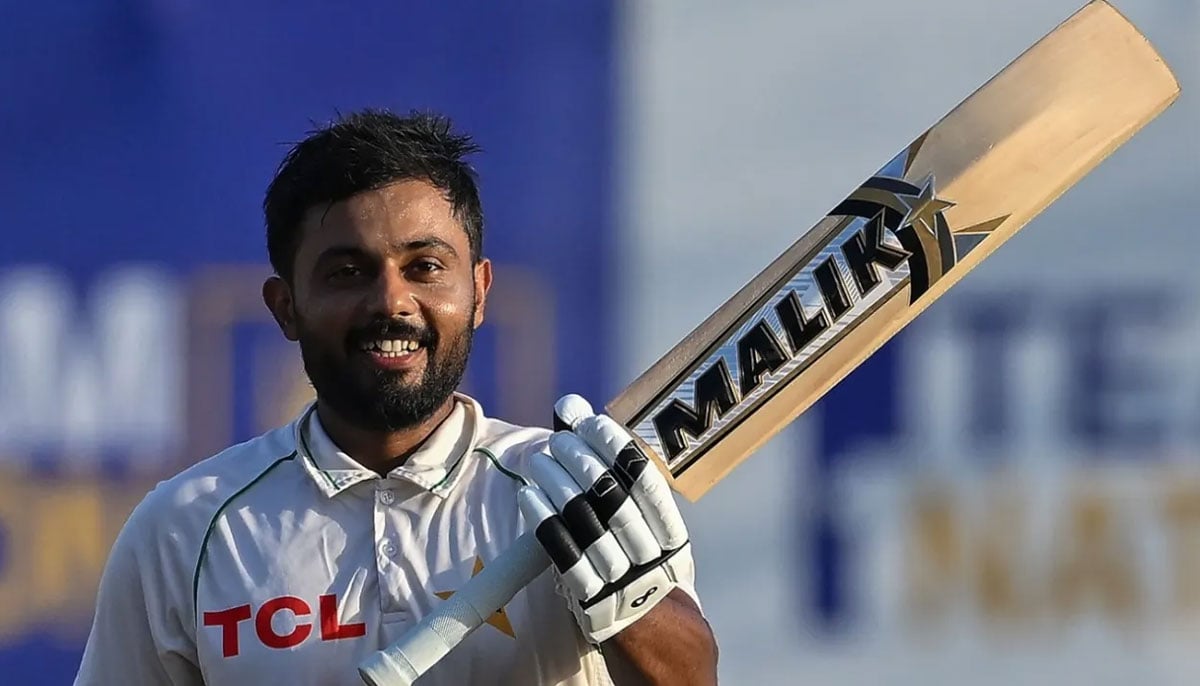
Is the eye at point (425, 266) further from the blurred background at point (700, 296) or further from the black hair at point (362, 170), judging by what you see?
the blurred background at point (700, 296)

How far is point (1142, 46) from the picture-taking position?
1682mm

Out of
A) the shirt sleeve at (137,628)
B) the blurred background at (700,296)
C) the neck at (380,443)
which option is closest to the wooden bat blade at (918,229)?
the neck at (380,443)

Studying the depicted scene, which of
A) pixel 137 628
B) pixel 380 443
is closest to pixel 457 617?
pixel 380 443

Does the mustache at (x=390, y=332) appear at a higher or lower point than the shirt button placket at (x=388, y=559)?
higher

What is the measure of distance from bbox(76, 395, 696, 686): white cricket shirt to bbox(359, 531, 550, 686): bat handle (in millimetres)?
44

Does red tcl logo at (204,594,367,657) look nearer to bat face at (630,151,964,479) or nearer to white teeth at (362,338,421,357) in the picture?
white teeth at (362,338,421,357)

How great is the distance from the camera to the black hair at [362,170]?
4.93 ft

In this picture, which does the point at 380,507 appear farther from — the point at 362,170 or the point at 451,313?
the point at 362,170

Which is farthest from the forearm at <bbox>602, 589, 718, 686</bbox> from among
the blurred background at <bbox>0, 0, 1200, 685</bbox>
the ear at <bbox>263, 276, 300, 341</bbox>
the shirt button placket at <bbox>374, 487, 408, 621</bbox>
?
the blurred background at <bbox>0, 0, 1200, 685</bbox>

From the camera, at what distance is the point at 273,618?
142 centimetres

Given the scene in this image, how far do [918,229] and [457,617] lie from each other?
24.7 inches

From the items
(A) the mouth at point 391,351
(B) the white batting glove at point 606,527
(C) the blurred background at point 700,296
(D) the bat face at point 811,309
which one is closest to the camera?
(B) the white batting glove at point 606,527

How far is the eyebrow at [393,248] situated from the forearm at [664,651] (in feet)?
1.24

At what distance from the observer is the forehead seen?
148 centimetres
